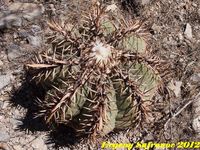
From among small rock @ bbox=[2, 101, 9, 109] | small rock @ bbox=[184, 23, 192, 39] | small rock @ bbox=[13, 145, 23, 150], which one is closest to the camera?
small rock @ bbox=[13, 145, 23, 150]

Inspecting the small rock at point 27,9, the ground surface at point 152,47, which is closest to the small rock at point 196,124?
the ground surface at point 152,47

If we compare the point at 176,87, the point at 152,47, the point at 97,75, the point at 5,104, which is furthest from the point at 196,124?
the point at 5,104

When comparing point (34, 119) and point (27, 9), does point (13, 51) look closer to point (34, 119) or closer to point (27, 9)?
point (27, 9)

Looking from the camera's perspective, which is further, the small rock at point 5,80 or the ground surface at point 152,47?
the small rock at point 5,80

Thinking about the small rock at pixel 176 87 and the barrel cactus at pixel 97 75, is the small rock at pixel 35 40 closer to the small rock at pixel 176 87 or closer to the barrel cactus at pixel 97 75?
the barrel cactus at pixel 97 75

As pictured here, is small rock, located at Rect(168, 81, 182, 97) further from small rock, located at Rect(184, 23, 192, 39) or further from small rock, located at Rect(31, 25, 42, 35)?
small rock, located at Rect(31, 25, 42, 35)

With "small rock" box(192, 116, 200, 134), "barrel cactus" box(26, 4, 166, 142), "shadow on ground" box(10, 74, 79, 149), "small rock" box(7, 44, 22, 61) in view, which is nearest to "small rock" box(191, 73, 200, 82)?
"small rock" box(192, 116, 200, 134)
